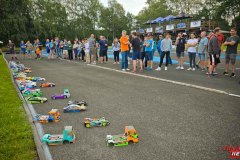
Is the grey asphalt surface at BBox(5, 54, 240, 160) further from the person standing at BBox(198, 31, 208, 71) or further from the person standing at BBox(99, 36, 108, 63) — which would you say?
the person standing at BBox(99, 36, 108, 63)

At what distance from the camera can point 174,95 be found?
7.42 metres

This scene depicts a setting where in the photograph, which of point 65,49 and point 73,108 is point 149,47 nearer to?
point 73,108

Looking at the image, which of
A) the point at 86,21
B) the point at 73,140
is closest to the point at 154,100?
the point at 73,140

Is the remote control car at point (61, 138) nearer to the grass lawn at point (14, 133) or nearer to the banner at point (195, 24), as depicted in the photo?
the grass lawn at point (14, 133)

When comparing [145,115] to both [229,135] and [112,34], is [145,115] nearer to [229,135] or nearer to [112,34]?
[229,135]

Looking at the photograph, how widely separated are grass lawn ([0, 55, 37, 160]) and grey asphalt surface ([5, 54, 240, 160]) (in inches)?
14.8

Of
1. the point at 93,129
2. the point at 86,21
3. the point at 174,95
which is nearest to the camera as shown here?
the point at 93,129

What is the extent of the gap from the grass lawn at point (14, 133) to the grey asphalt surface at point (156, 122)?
376mm

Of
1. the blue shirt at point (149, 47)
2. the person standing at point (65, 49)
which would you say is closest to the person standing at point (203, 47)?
the blue shirt at point (149, 47)

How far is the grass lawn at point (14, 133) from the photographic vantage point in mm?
3859

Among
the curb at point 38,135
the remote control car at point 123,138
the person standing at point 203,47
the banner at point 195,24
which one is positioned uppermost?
the banner at point 195,24

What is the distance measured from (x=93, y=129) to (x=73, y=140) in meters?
0.66

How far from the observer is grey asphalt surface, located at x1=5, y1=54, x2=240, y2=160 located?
150 inches

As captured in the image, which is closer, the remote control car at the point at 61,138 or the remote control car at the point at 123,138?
the remote control car at the point at 123,138
